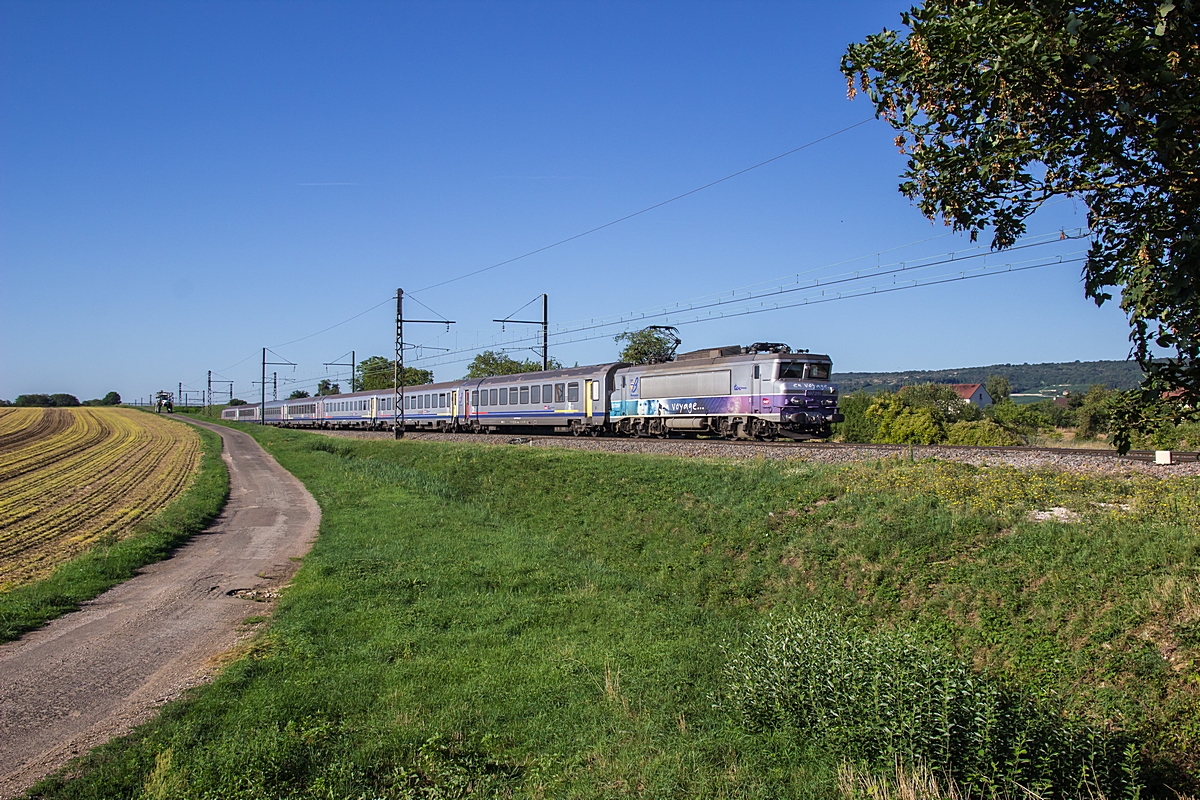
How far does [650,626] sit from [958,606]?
4025 millimetres

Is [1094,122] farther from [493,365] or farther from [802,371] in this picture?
[493,365]

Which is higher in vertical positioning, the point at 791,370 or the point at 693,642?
the point at 791,370

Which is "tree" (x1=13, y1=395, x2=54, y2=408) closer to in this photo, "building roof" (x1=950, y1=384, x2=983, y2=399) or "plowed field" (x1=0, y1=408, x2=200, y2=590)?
"plowed field" (x1=0, y1=408, x2=200, y2=590)

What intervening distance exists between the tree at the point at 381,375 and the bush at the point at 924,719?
95473mm

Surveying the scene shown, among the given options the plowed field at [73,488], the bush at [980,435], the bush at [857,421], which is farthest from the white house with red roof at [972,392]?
the plowed field at [73,488]

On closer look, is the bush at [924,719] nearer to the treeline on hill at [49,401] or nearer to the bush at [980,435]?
the bush at [980,435]

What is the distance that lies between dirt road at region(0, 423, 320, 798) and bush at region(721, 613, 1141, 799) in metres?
5.88

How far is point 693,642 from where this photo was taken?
9977 millimetres

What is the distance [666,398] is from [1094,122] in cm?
2550

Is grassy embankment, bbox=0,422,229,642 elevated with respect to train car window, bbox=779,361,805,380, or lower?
lower

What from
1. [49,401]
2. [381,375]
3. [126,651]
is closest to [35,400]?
[49,401]

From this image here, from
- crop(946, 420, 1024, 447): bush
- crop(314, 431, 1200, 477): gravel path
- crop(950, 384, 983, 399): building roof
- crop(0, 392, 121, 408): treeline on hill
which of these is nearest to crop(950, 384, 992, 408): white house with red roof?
crop(950, 384, 983, 399): building roof

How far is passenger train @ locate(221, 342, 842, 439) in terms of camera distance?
82.1ft

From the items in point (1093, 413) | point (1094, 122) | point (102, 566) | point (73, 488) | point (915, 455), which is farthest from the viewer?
point (73, 488)
